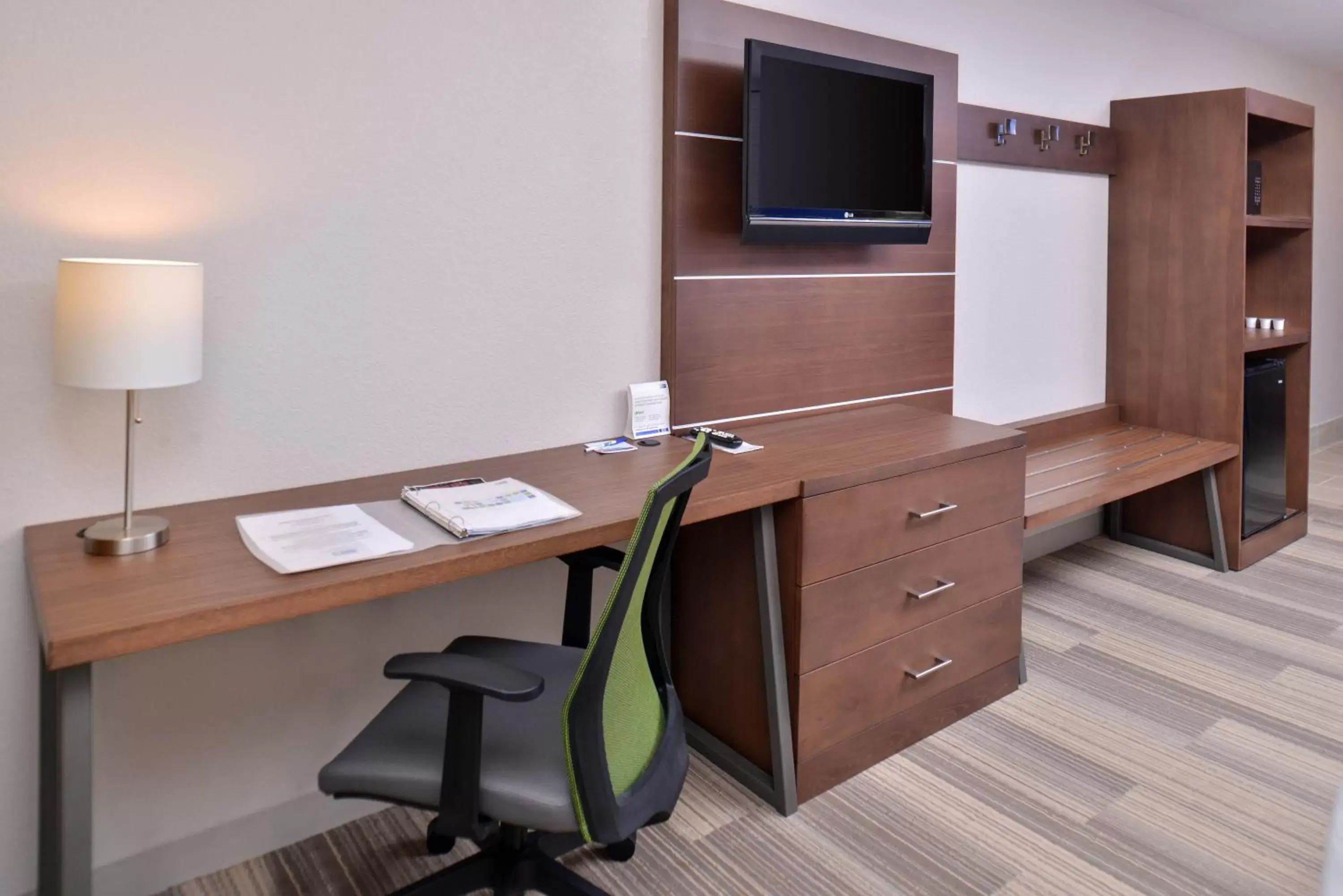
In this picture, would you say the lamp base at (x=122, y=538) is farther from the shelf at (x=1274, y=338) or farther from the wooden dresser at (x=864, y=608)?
the shelf at (x=1274, y=338)

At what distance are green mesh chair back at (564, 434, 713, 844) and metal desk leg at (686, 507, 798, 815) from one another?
52cm

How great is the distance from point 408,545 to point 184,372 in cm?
47

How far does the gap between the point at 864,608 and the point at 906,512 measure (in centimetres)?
26

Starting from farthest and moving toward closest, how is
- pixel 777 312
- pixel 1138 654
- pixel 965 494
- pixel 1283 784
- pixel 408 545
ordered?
pixel 1138 654, pixel 777 312, pixel 965 494, pixel 1283 784, pixel 408 545

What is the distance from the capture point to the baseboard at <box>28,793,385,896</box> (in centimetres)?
184

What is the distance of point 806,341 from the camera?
274 centimetres

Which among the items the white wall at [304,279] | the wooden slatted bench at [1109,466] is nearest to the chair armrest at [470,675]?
the white wall at [304,279]

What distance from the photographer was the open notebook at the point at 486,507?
167 cm

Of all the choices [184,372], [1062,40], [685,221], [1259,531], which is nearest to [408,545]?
[184,372]

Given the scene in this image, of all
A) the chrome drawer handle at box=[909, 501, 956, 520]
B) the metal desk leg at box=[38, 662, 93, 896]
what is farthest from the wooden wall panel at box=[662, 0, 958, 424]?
the metal desk leg at box=[38, 662, 93, 896]

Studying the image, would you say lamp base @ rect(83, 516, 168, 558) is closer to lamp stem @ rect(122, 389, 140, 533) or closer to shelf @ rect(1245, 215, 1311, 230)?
lamp stem @ rect(122, 389, 140, 533)

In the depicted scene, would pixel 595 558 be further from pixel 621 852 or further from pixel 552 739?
pixel 621 852

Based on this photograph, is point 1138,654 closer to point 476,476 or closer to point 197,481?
point 476,476

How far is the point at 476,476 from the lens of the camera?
206 centimetres
